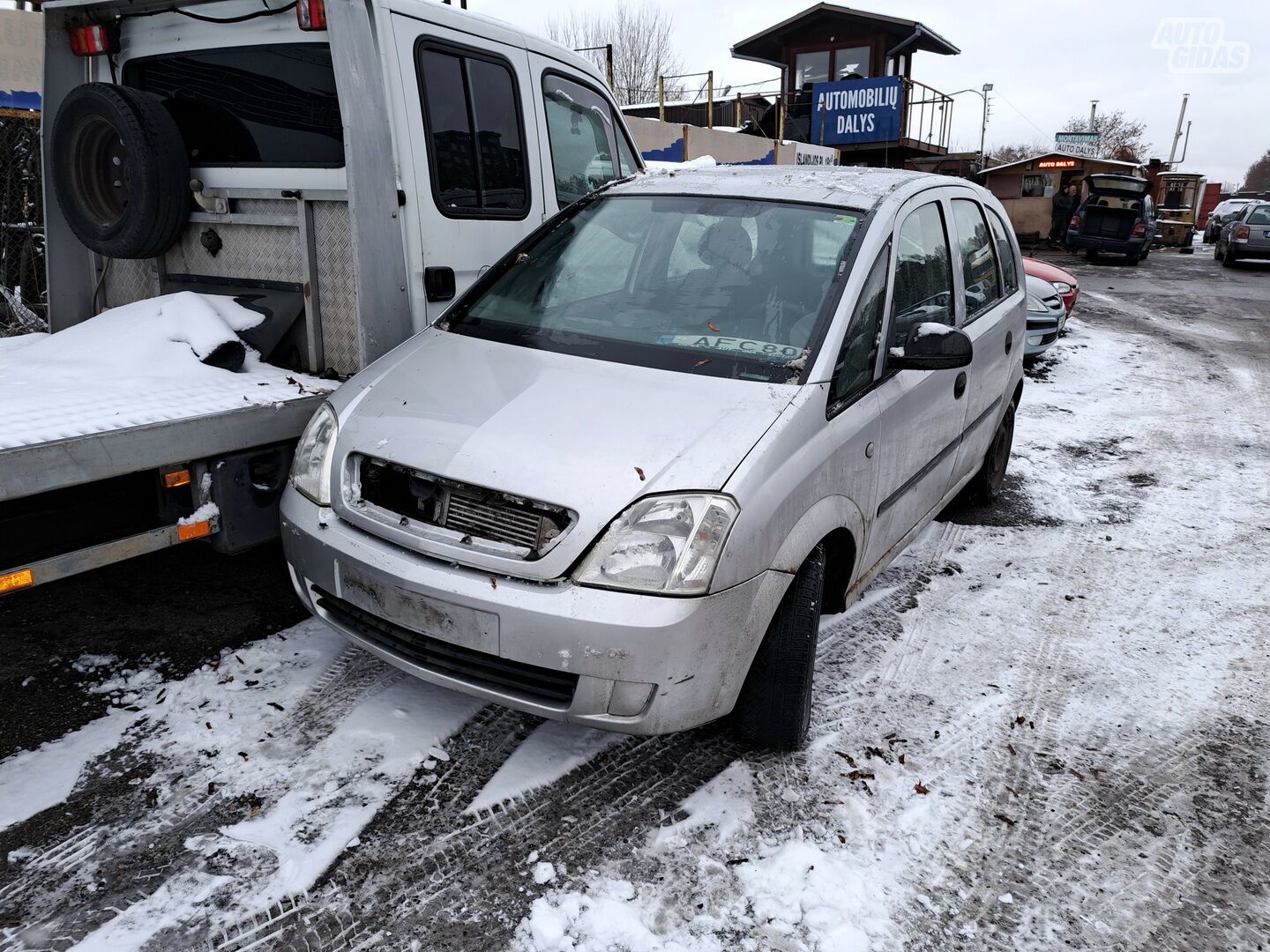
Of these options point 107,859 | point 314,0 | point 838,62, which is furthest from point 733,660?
point 838,62

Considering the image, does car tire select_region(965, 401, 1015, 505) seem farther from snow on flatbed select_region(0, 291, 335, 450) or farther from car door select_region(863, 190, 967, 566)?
snow on flatbed select_region(0, 291, 335, 450)

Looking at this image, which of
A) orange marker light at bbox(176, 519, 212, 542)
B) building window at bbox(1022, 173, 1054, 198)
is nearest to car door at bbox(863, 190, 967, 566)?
orange marker light at bbox(176, 519, 212, 542)

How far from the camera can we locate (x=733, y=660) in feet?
8.70

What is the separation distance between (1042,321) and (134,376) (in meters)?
8.35

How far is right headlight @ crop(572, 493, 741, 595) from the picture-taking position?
2477 millimetres

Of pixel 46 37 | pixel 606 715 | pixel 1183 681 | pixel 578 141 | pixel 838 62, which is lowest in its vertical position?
pixel 1183 681

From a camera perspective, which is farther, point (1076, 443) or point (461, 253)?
point (1076, 443)

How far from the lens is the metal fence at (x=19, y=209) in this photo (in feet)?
24.7

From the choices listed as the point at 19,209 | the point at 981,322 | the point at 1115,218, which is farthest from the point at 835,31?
the point at 981,322

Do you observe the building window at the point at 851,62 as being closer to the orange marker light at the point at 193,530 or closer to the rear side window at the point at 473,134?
the rear side window at the point at 473,134

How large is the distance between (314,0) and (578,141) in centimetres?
173

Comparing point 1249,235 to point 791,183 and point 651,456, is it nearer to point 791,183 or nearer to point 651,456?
point 791,183

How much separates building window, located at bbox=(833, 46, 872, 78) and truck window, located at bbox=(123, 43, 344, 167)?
2678 cm

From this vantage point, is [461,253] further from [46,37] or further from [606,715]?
[606,715]
